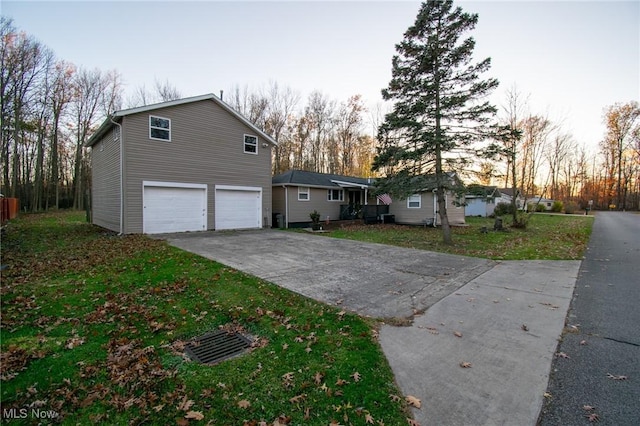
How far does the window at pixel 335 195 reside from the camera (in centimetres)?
2059

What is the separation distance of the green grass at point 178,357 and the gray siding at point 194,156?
279 inches

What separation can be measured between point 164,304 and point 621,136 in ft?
212

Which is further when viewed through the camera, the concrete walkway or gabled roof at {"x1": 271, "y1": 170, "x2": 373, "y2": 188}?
gabled roof at {"x1": 271, "y1": 170, "x2": 373, "y2": 188}

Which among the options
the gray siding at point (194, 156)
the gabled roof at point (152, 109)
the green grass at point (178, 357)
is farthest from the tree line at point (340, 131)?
the green grass at point (178, 357)

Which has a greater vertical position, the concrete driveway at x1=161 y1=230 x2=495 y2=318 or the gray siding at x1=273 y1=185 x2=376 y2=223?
the gray siding at x1=273 y1=185 x2=376 y2=223

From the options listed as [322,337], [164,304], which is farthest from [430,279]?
[164,304]

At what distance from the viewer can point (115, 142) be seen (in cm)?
1309

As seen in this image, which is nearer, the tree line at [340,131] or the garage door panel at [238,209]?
the tree line at [340,131]

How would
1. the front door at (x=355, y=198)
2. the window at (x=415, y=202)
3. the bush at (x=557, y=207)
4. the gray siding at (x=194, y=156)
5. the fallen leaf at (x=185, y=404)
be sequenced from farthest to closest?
the bush at (x=557, y=207) < the front door at (x=355, y=198) < the window at (x=415, y=202) < the gray siding at (x=194, y=156) < the fallen leaf at (x=185, y=404)

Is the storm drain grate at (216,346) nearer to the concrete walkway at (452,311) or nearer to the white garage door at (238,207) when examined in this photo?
the concrete walkway at (452,311)

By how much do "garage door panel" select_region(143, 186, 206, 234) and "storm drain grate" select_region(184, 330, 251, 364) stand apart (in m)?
10.9

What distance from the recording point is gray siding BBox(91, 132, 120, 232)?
13.0 meters

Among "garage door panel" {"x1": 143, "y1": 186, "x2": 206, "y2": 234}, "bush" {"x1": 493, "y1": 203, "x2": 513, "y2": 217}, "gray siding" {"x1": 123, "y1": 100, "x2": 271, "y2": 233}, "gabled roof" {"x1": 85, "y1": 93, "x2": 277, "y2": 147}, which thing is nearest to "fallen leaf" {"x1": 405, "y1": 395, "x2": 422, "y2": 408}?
"gray siding" {"x1": 123, "y1": 100, "x2": 271, "y2": 233}

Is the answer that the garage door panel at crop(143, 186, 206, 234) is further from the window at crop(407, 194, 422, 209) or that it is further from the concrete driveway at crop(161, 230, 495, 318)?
the window at crop(407, 194, 422, 209)
